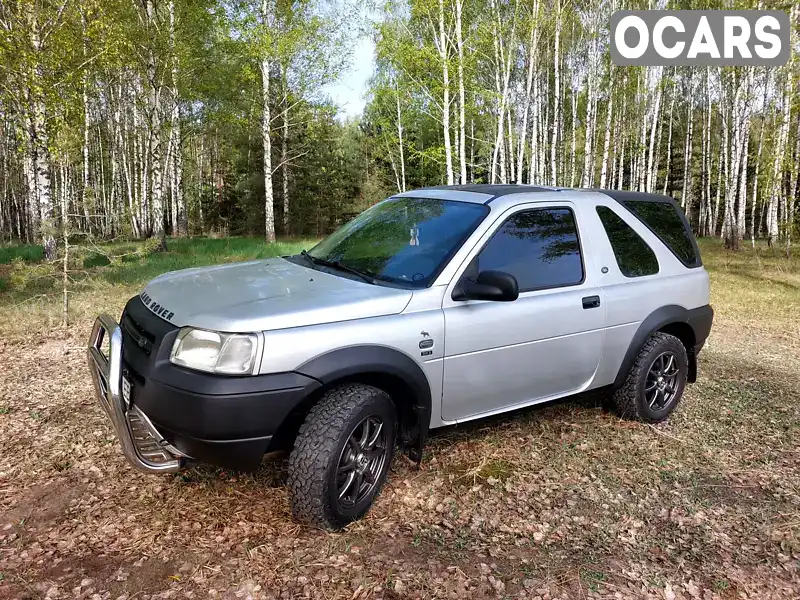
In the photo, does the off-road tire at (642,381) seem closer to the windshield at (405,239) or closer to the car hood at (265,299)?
the windshield at (405,239)

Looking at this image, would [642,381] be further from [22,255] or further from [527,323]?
[22,255]

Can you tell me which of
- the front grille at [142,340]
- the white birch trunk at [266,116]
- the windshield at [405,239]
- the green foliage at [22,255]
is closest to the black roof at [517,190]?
the windshield at [405,239]

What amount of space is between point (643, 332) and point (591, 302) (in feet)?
2.29

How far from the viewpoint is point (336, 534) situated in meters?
2.96

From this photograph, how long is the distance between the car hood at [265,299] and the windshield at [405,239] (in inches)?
9.3

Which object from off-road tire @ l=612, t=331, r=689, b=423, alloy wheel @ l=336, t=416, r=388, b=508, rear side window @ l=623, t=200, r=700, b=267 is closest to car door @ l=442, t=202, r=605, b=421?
alloy wheel @ l=336, t=416, r=388, b=508

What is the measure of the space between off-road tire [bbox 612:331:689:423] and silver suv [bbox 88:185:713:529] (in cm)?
1

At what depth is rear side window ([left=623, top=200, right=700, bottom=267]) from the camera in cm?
450

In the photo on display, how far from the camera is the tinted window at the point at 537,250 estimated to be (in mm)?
3539

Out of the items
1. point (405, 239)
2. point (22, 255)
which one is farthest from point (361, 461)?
point (22, 255)

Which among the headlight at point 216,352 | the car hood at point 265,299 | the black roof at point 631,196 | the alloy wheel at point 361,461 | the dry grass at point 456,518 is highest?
the black roof at point 631,196

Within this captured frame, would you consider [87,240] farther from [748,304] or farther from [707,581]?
[748,304]

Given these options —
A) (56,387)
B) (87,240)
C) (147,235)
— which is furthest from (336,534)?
(147,235)

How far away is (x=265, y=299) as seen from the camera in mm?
2938
